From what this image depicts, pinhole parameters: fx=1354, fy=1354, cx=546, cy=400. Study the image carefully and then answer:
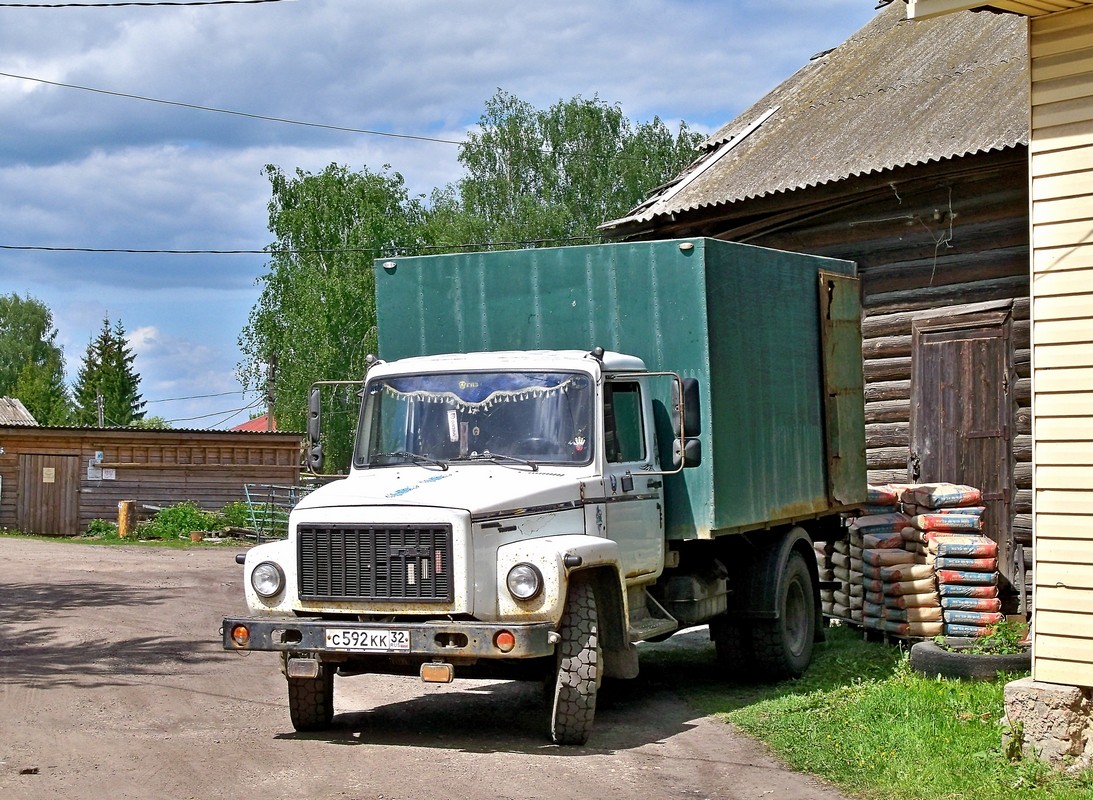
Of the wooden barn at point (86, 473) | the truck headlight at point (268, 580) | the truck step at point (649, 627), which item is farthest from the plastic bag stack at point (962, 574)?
the wooden barn at point (86, 473)

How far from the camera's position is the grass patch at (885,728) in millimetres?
6992

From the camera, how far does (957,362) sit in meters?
14.4

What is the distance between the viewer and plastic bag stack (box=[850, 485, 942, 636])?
460 inches

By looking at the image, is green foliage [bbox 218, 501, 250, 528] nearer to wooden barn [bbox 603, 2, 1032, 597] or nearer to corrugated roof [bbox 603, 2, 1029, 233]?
corrugated roof [bbox 603, 2, 1029, 233]

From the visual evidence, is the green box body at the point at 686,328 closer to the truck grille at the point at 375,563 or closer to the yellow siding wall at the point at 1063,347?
the truck grille at the point at 375,563

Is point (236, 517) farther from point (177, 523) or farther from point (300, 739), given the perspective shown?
point (300, 739)

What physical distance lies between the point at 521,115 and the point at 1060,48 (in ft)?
147

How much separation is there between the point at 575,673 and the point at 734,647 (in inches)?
115

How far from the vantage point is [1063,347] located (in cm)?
731

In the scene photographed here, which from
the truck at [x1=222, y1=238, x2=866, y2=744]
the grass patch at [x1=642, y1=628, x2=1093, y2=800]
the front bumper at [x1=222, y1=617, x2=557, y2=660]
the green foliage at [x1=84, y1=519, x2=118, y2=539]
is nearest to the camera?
the grass patch at [x1=642, y1=628, x2=1093, y2=800]

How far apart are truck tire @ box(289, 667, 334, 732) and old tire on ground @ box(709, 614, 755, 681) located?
3.32 m

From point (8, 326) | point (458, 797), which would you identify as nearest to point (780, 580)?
point (458, 797)

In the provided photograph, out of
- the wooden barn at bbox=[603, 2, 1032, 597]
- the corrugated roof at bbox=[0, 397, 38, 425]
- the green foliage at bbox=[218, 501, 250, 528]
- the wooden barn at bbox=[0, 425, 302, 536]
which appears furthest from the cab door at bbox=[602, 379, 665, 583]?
the corrugated roof at bbox=[0, 397, 38, 425]

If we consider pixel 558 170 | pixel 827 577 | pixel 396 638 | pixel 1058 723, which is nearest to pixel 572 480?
pixel 396 638
